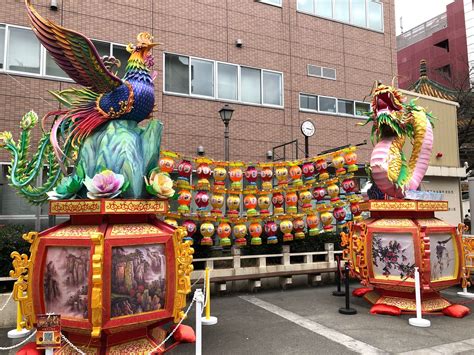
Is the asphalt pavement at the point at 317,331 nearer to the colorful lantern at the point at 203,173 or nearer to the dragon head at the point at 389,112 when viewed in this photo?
the colorful lantern at the point at 203,173

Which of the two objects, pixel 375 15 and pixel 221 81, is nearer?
pixel 221 81

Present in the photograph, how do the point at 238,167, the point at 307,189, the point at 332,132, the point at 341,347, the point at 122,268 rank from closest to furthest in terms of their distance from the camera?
the point at 122,268
the point at 341,347
the point at 238,167
the point at 307,189
the point at 332,132

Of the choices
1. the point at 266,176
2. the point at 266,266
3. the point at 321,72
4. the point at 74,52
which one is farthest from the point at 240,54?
the point at 74,52

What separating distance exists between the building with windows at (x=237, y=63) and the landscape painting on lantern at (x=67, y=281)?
19.2 feet

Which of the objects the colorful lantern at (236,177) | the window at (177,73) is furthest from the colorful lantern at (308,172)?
the window at (177,73)

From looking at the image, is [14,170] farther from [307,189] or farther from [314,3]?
[314,3]

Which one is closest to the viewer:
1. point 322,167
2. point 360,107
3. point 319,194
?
point 322,167

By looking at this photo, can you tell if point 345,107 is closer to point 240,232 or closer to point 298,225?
point 298,225

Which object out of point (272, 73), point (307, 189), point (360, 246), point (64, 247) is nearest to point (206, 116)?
point (272, 73)

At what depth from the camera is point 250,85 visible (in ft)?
43.8

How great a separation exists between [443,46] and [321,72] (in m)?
29.4

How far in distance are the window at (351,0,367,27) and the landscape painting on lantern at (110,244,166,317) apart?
14.4 m

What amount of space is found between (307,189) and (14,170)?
6.30 m

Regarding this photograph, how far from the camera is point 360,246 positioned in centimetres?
791
